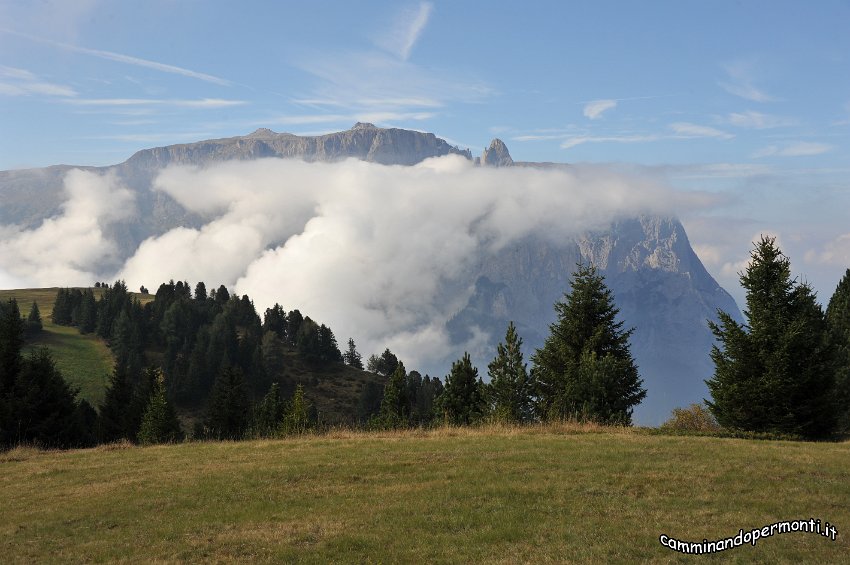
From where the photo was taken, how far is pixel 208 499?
54.3ft

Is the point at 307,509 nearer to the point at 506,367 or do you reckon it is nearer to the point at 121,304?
the point at 506,367

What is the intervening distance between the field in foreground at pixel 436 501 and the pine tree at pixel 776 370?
7.84m

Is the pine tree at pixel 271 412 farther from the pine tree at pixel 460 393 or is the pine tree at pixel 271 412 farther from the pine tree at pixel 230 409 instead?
the pine tree at pixel 460 393

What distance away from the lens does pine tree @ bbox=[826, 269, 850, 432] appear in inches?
1661

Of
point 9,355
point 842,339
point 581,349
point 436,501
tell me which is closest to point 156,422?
point 9,355

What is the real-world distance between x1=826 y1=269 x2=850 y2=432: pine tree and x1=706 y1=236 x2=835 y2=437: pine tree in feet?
7.53

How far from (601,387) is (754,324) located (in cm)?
866

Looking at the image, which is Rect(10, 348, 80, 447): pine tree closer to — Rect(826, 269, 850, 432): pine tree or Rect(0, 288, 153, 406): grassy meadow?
Rect(826, 269, 850, 432): pine tree

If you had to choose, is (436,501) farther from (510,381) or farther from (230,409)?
(230,409)

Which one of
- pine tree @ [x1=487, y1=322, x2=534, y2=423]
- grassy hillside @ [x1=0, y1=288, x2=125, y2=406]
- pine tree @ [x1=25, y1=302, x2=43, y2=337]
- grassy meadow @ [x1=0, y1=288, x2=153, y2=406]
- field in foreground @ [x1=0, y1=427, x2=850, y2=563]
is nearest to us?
field in foreground @ [x1=0, y1=427, x2=850, y2=563]

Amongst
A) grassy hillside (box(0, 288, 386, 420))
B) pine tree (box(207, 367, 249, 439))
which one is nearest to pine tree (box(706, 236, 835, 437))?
pine tree (box(207, 367, 249, 439))

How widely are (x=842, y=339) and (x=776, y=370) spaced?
3229cm

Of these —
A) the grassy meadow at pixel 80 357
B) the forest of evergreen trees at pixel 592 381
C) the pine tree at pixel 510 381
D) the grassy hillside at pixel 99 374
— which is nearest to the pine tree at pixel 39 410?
the forest of evergreen trees at pixel 592 381

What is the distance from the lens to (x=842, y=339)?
55500 millimetres
